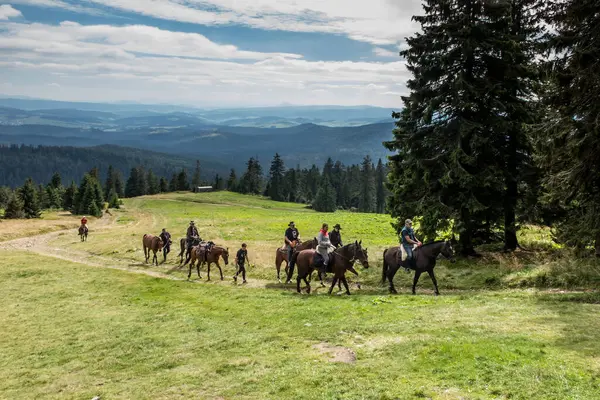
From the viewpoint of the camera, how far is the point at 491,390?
31.4 feet

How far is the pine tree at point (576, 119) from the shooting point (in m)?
19.2

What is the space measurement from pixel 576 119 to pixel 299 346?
56.7ft

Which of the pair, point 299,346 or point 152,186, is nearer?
point 299,346

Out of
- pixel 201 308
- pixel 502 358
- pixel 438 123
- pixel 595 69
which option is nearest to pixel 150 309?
pixel 201 308

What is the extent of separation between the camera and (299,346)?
13.8 metres

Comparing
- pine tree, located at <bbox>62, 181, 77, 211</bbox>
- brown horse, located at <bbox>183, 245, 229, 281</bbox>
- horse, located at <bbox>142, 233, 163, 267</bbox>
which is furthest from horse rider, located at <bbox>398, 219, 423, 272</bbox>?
pine tree, located at <bbox>62, 181, 77, 211</bbox>

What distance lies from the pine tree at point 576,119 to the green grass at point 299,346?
5254mm

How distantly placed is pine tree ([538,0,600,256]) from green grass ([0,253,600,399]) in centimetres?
525

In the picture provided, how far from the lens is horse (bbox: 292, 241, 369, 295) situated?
21359 millimetres

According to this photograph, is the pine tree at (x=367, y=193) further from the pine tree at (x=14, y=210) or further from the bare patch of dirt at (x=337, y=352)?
the bare patch of dirt at (x=337, y=352)

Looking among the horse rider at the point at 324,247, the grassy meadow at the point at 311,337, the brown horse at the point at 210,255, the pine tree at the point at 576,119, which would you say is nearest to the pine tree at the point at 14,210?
the grassy meadow at the point at 311,337

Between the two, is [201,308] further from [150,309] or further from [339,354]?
[339,354]

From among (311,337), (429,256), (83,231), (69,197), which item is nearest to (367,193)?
(69,197)

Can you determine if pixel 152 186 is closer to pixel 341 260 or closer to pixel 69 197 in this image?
pixel 69 197
